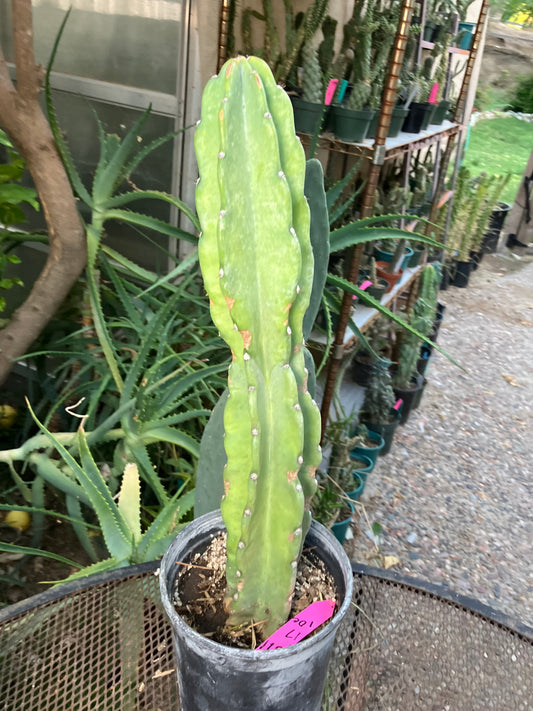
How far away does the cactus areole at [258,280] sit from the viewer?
18.2 inches

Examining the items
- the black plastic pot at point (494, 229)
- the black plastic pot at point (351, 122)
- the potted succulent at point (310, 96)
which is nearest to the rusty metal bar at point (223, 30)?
the potted succulent at point (310, 96)

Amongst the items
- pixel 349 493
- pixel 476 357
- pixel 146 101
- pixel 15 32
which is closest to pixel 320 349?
pixel 349 493

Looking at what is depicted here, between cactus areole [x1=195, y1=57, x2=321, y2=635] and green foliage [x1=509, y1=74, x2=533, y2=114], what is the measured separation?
457 inches

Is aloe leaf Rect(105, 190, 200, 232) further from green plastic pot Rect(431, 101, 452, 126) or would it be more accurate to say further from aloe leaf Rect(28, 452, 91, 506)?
green plastic pot Rect(431, 101, 452, 126)

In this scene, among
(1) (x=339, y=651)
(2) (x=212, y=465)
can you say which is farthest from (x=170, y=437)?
(1) (x=339, y=651)

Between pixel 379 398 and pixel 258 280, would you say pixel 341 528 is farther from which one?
pixel 258 280

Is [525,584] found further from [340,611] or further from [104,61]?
[104,61]

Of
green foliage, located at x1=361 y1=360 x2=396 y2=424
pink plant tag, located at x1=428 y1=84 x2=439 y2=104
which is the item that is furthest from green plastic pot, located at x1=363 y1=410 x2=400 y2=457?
pink plant tag, located at x1=428 y1=84 x2=439 y2=104

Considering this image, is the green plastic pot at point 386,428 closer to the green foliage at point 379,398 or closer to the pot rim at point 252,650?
the green foliage at point 379,398

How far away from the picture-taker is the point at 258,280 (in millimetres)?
476

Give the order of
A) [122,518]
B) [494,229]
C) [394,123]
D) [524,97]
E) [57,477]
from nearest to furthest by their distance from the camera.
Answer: [122,518] → [57,477] → [394,123] → [494,229] → [524,97]

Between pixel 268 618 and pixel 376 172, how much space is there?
123 cm

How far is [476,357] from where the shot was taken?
10.3 ft

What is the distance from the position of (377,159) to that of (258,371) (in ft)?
3.88
